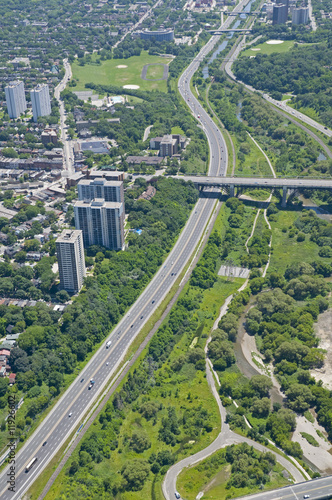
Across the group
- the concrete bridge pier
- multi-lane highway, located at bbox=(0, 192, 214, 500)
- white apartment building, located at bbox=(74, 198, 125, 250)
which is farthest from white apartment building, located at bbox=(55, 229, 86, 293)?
the concrete bridge pier

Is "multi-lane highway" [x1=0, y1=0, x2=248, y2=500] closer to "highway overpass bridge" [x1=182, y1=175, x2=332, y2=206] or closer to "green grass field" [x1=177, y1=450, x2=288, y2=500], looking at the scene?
"green grass field" [x1=177, y1=450, x2=288, y2=500]

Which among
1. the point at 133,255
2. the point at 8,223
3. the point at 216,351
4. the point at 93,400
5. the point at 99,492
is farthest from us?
the point at 8,223

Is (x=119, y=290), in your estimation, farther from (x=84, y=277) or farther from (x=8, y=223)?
(x=8, y=223)

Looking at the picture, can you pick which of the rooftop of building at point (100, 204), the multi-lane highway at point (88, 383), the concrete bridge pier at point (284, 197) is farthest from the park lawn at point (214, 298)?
the concrete bridge pier at point (284, 197)

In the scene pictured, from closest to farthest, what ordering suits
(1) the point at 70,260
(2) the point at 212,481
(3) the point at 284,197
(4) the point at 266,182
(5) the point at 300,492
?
(5) the point at 300,492 < (2) the point at 212,481 < (1) the point at 70,260 < (3) the point at 284,197 < (4) the point at 266,182

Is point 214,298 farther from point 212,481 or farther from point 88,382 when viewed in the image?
point 212,481

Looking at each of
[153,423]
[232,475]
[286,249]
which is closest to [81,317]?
[153,423]

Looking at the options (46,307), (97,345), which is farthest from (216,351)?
(46,307)

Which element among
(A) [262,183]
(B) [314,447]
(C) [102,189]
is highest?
(C) [102,189]
